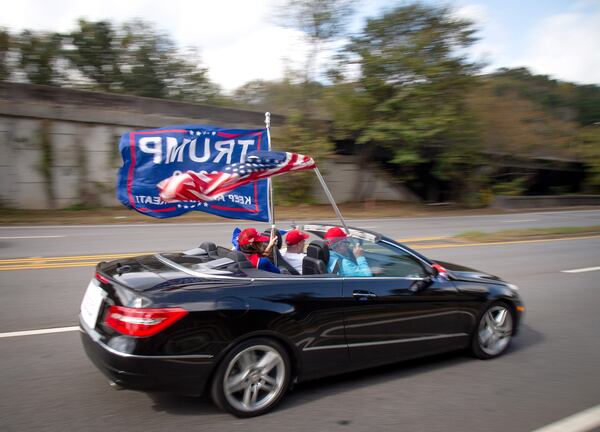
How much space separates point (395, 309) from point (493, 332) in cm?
139

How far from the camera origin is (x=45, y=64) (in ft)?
82.4

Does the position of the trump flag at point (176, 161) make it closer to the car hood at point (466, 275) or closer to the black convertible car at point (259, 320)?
the black convertible car at point (259, 320)

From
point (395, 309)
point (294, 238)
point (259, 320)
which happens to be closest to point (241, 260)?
point (259, 320)

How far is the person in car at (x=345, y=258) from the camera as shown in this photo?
4215 mm

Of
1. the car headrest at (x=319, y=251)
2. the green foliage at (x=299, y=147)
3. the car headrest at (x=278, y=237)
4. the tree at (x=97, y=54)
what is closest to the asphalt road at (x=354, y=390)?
the car headrest at (x=319, y=251)

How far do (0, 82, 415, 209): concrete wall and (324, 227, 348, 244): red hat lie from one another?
18.9 metres

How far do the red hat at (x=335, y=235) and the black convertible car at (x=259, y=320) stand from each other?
0.12 meters

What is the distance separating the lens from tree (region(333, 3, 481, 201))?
25547 millimetres

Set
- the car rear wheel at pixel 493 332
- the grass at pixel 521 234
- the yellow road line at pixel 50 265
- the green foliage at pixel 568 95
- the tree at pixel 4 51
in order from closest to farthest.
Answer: the car rear wheel at pixel 493 332
the yellow road line at pixel 50 265
the grass at pixel 521 234
the tree at pixel 4 51
the green foliage at pixel 568 95

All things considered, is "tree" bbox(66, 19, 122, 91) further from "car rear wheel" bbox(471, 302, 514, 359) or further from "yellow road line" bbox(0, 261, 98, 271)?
"car rear wheel" bbox(471, 302, 514, 359)

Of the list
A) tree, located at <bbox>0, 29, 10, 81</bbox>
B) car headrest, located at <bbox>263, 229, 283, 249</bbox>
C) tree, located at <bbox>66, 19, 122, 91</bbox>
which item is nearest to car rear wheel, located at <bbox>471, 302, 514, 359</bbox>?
car headrest, located at <bbox>263, 229, 283, 249</bbox>

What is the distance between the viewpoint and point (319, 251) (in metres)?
4.32

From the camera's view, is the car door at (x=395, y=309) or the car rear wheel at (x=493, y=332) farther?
the car rear wheel at (x=493, y=332)

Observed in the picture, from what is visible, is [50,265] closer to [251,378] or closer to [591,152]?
[251,378]
